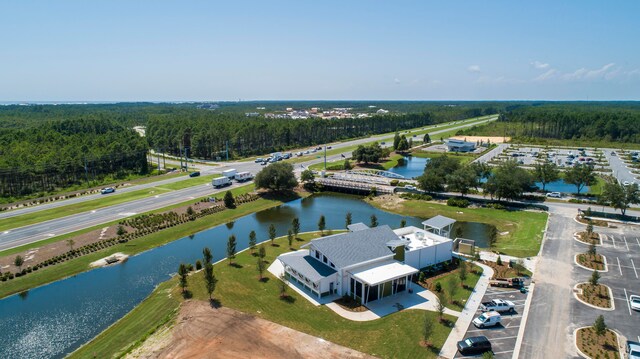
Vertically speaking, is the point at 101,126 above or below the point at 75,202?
above

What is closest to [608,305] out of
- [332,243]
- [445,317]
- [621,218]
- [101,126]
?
[445,317]

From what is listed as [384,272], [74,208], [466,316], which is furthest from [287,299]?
[74,208]

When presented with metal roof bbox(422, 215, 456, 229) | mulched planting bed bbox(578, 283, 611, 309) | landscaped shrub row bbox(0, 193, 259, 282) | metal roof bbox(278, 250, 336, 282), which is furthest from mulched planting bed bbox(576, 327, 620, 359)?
landscaped shrub row bbox(0, 193, 259, 282)

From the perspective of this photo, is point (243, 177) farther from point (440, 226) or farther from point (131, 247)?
point (440, 226)

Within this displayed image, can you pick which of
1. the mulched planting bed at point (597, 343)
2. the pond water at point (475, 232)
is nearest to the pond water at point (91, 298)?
the pond water at point (475, 232)

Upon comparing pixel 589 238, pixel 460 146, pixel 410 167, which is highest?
pixel 460 146

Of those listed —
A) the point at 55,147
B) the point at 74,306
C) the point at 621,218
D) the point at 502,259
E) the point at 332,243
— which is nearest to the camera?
the point at 74,306

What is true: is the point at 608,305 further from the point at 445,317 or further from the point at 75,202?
the point at 75,202
